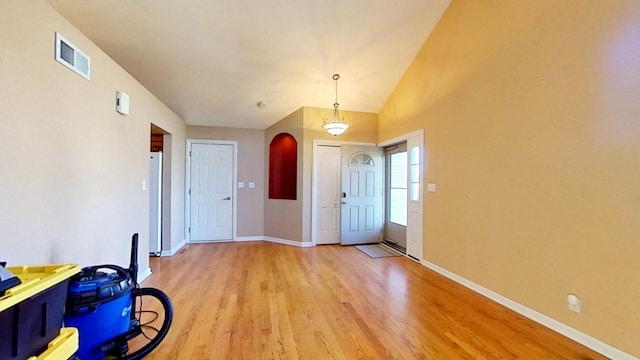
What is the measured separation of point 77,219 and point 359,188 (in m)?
4.13

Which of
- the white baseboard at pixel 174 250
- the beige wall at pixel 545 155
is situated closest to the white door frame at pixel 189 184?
the white baseboard at pixel 174 250

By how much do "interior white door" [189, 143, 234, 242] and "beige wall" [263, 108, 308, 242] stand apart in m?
0.72

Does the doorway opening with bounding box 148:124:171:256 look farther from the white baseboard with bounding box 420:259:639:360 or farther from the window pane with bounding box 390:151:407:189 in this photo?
the white baseboard with bounding box 420:259:639:360

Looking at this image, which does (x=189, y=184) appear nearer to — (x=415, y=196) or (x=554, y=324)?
(x=415, y=196)

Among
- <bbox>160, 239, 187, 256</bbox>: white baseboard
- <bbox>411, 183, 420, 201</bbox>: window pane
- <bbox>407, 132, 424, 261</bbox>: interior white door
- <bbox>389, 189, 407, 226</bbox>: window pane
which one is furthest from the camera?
<bbox>389, 189, 407, 226</bbox>: window pane

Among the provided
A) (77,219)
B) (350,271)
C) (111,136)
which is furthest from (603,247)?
(111,136)

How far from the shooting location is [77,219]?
86.1 inches

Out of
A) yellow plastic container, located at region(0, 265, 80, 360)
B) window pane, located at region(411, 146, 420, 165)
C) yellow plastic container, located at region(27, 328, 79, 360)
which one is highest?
window pane, located at region(411, 146, 420, 165)

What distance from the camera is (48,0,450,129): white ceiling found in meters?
2.80

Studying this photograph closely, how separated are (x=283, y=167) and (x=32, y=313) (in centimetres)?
464

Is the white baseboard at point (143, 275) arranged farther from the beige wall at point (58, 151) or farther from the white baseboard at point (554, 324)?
the white baseboard at point (554, 324)

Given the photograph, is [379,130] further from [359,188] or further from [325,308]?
[325,308]

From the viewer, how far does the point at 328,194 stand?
5266 mm

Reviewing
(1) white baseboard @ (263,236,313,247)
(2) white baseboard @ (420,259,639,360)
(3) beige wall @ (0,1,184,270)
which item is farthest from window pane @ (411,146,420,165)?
(3) beige wall @ (0,1,184,270)
